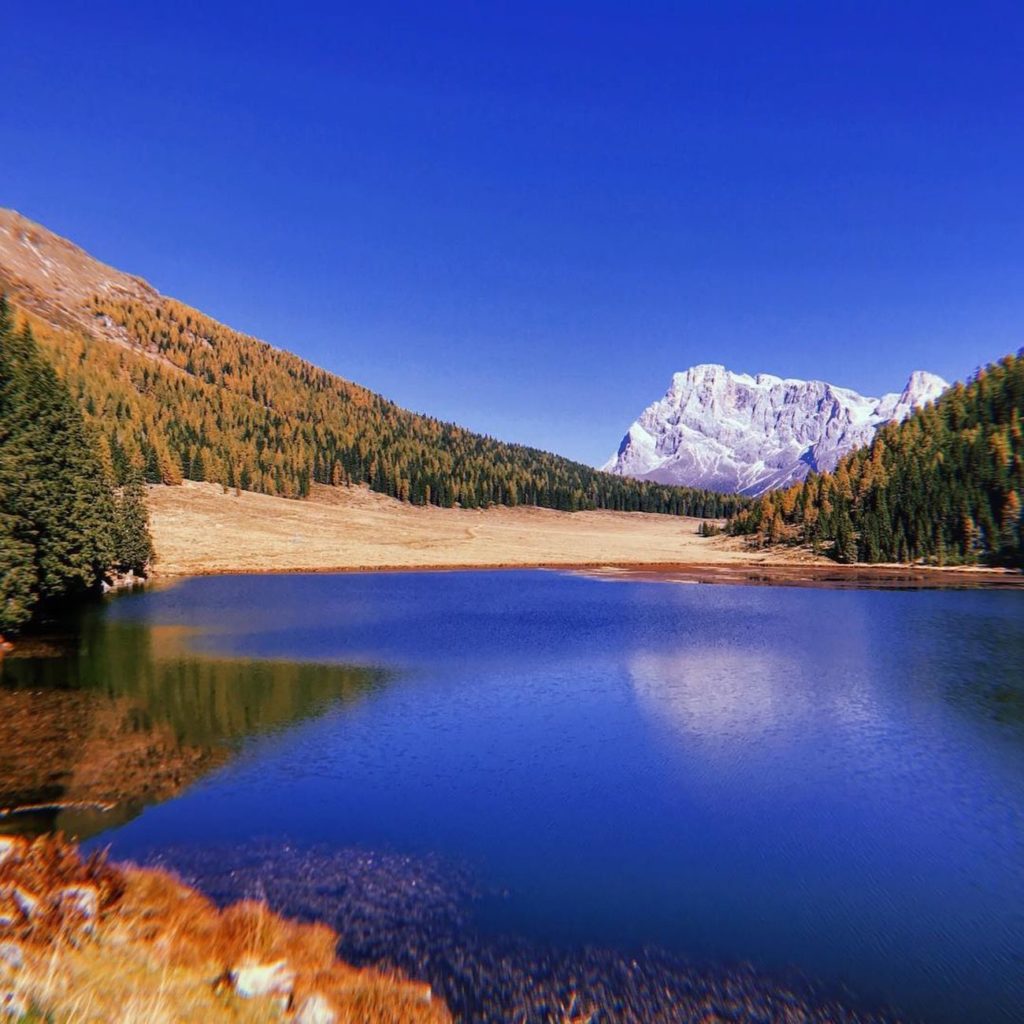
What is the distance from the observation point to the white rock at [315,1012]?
9.30 meters

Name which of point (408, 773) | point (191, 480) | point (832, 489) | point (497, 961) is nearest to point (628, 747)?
point (408, 773)

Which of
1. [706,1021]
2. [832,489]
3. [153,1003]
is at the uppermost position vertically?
[832,489]

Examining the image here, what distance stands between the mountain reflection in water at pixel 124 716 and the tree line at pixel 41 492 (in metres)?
5.70

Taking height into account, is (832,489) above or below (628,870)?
above

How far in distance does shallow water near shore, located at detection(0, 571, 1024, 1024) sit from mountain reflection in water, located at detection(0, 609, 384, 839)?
0.23 metres

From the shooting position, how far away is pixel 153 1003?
28.6 ft

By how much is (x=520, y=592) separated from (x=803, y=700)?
4657 cm

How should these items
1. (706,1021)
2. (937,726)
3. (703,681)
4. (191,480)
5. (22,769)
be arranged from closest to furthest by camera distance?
(706,1021), (22,769), (937,726), (703,681), (191,480)

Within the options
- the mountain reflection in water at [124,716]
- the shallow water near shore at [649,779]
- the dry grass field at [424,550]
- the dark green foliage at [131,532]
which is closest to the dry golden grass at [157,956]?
the shallow water near shore at [649,779]

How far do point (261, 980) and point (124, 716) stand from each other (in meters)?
19.1

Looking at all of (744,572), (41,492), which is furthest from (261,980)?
(744,572)

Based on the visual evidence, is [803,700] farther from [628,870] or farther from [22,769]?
[22,769]

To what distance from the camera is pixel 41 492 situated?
42438 millimetres

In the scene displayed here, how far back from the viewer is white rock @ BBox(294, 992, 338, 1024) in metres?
9.30
